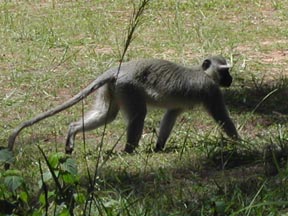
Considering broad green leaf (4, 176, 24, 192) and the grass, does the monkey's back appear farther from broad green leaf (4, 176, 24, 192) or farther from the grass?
broad green leaf (4, 176, 24, 192)

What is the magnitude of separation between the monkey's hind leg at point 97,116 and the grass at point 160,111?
146 mm

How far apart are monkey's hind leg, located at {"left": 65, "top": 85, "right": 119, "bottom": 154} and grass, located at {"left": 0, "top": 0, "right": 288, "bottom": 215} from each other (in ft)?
0.48

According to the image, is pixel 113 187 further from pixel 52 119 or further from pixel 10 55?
pixel 10 55

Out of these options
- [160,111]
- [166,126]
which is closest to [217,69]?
[166,126]

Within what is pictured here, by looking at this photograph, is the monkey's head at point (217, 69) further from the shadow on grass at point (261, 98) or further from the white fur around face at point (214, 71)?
the shadow on grass at point (261, 98)

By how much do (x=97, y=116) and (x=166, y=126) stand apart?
62 cm

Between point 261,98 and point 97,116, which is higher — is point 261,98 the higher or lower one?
the lower one

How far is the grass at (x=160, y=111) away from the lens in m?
5.92

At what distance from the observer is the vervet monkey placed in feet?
24.7

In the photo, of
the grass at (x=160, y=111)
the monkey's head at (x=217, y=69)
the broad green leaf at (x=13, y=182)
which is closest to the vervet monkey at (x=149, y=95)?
the monkey's head at (x=217, y=69)

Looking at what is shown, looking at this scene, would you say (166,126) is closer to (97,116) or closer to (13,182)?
(97,116)

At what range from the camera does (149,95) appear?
765 centimetres

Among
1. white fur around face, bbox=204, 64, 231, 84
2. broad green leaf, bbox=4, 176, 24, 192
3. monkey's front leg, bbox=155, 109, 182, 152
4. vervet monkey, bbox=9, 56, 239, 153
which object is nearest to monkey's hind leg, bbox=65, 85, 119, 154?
vervet monkey, bbox=9, 56, 239, 153

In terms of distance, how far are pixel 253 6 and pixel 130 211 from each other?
25.9 ft
